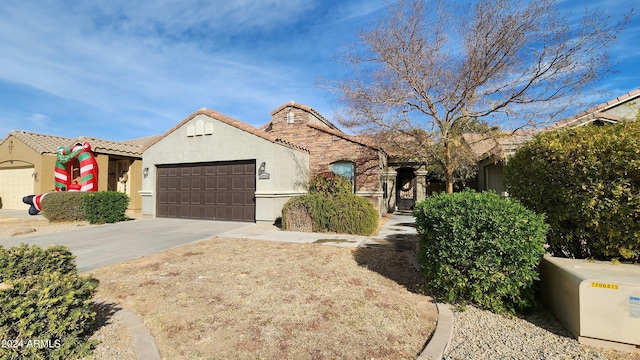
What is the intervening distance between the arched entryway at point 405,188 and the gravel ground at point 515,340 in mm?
14671

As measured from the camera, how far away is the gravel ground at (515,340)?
2713 millimetres

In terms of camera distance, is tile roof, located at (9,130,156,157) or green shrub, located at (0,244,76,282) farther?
tile roof, located at (9,130,156,157)

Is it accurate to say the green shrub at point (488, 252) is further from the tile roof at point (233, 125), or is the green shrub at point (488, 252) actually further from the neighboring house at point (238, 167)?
the tile roof at point (233, 125)

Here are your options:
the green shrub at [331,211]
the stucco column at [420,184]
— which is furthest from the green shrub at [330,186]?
the stucco column at [420,184]

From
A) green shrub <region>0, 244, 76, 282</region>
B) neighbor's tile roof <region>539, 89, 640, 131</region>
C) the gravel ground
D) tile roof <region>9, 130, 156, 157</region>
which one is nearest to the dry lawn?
the gravel ground

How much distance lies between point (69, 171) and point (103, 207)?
554cm

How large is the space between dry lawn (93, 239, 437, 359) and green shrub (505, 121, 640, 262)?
217 centimetres

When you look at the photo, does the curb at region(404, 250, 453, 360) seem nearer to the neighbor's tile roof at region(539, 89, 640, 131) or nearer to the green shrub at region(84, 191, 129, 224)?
the neighbor's tile roof at region(539, 89, 640, 131)

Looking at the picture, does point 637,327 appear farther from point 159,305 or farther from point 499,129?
point 499,129

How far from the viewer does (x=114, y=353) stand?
2.72 m

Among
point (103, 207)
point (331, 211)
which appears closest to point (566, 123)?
point (331, 211)

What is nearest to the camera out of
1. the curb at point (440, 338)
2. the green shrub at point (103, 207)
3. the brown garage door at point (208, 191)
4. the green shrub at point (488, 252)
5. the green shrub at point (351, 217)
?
the curb at point (440, 338)

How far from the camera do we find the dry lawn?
290cm

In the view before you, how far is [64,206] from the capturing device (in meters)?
11.3
